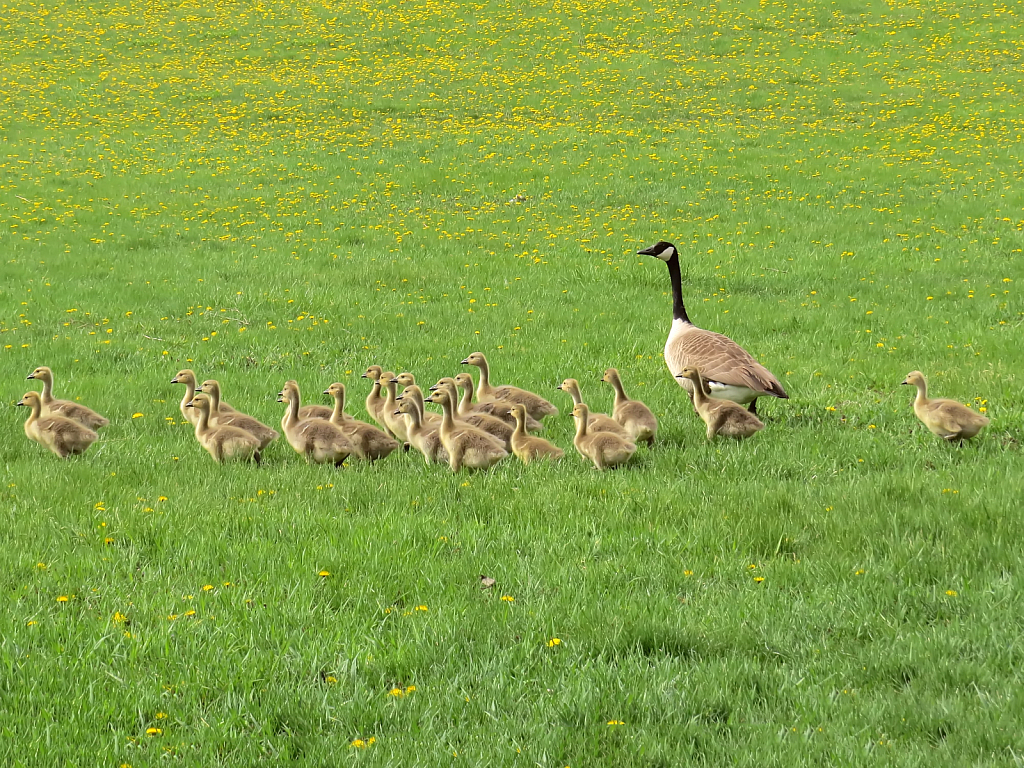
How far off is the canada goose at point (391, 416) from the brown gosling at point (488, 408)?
2.02 ft

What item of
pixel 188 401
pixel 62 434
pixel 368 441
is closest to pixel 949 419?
pixel 368 441

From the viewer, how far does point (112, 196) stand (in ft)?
79.6

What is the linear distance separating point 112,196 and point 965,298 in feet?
64.0

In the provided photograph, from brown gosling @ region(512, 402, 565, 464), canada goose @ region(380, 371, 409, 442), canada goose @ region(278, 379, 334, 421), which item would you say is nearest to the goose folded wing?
brown gosling @ region(512, 402, 565, 464)

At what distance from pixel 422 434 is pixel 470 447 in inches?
33.9

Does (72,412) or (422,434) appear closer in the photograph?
(422,434)

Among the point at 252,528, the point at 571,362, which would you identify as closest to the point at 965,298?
the point at 571,362

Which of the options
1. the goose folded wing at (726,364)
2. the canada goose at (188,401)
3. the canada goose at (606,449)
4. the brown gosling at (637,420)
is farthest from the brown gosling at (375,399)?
the goose folded wing at (726,364)

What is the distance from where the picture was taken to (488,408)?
10031mm

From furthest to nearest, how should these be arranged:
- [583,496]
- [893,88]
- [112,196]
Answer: [893,88] < [112,196] < [583,496]

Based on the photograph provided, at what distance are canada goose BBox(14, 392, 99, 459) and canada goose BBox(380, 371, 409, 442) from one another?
2746mm

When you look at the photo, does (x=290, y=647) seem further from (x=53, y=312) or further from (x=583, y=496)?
(x=53, y=312)

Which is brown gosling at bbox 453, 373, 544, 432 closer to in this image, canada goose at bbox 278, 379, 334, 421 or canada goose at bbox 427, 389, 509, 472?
canada goose at bbox 427, 389, 509, 472

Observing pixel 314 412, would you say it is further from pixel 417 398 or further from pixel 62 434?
pixel 62 434
